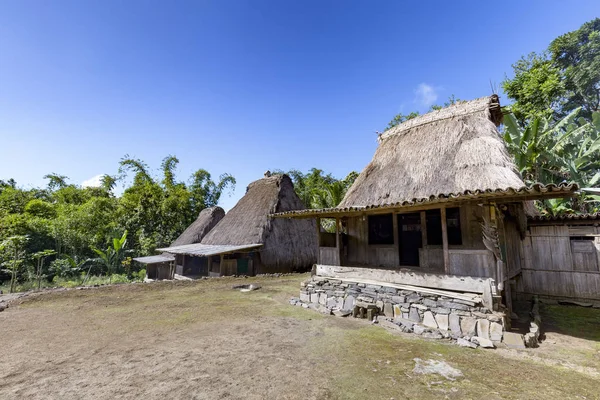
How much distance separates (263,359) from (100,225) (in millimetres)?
26632

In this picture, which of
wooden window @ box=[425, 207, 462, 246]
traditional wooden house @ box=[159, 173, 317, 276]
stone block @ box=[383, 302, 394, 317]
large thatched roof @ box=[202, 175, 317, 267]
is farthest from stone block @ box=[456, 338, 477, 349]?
large thatched roof @ box=[202, 175, 317, 267]

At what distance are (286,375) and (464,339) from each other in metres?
3.96

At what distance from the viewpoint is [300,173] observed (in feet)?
119

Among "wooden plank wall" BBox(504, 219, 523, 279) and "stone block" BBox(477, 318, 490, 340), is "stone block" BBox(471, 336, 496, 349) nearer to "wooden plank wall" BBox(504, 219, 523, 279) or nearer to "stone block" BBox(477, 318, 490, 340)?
"stone block" BBox(477, 318, 490, 340)

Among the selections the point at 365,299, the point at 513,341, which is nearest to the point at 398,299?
the point at 365,299

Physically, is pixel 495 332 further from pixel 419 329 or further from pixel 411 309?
pixel 411 309

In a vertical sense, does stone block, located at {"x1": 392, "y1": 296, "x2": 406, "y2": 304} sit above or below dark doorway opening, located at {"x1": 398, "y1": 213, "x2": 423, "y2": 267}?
below

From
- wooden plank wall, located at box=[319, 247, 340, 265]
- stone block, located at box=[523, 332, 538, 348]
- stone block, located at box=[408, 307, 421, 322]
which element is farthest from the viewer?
wooden plank wall, located at box=[319, 247, 340, 265]

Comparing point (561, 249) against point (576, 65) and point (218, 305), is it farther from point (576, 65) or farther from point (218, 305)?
point (576, 65)

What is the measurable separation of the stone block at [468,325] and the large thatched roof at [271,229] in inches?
475

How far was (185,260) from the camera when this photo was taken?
20.0 m

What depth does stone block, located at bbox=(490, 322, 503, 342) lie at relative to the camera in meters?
5.55

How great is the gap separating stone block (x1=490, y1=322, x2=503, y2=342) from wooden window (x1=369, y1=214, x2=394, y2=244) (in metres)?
4.09

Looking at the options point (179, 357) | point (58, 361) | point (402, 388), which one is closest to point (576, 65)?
point (402, 388)
